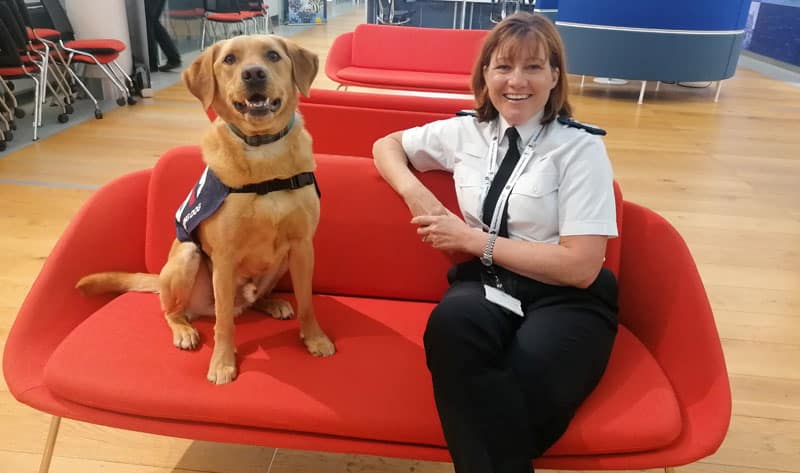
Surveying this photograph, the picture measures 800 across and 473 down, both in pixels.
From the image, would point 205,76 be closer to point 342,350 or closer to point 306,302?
point 306,302

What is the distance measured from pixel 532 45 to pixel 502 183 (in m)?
0.38

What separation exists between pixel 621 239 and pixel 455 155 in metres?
0.57

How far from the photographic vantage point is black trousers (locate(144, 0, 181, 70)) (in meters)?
7.18

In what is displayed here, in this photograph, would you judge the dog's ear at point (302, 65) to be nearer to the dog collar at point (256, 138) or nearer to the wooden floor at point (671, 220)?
the dog collar at point (256, 138)

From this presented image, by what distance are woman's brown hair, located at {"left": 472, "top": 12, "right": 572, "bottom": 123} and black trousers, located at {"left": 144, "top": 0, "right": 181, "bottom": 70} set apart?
6453 millimetres

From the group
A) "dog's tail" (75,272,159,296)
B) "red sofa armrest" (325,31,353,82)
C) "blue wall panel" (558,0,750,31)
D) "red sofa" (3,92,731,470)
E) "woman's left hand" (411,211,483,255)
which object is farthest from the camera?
"blue wall panel" (558,0,750,31)

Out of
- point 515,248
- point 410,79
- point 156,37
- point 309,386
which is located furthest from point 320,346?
point 156,37

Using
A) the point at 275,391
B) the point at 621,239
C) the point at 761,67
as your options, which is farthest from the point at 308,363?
the point at 761,67

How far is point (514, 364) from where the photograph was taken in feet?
4.59

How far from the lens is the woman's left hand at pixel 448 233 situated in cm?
164

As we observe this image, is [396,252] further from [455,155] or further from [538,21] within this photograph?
[538,21]

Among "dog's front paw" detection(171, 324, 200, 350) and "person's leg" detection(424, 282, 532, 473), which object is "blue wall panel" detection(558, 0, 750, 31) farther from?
"dog's front paw" detection(171, 324, 200, 350)

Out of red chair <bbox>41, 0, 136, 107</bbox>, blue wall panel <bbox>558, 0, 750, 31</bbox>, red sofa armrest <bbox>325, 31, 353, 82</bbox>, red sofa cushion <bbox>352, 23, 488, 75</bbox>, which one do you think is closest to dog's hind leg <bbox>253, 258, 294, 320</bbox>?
red sofa armrest <bbox>325, 31, 353, 82</bbox>

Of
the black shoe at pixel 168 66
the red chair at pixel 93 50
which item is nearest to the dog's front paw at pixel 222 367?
the red chair at pixel 93 50
